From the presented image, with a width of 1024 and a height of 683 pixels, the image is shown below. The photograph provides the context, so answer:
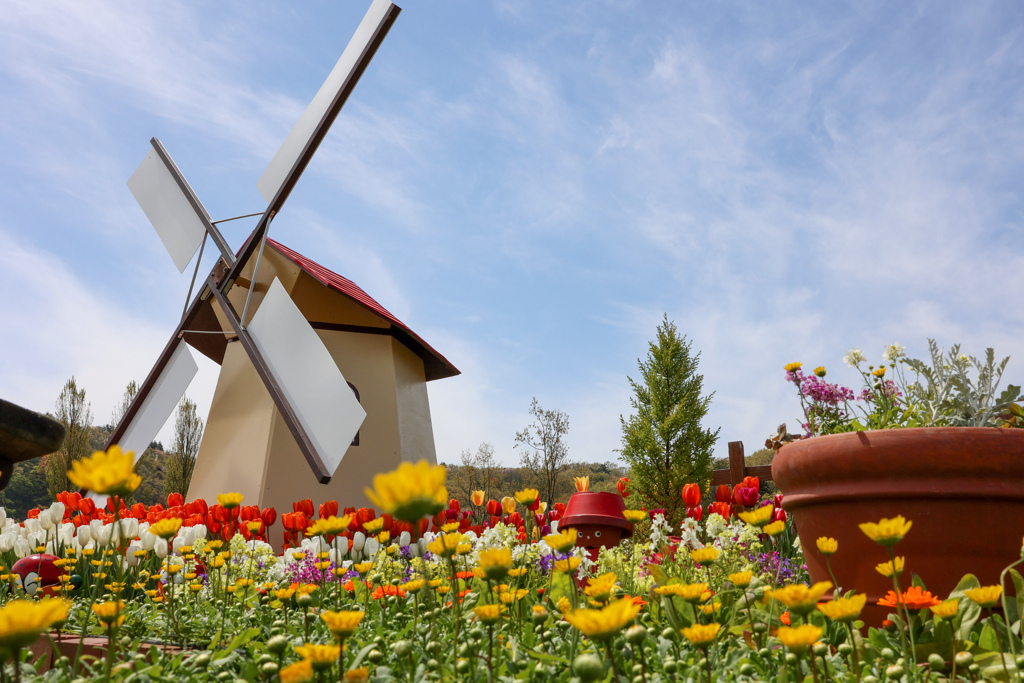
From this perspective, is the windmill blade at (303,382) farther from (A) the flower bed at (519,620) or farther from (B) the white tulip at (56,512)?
(A) the flower bed at (519,620)

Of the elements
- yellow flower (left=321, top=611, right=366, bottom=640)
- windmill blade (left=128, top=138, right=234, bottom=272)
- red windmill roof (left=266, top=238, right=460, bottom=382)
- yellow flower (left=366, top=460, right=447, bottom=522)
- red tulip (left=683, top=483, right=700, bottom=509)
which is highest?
windmill blade (left=128, top=138, right=234, bottom=272)

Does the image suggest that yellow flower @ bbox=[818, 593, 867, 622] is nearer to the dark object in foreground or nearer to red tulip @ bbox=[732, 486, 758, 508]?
red tulip @ bbox=[732, 486, 758, 508]

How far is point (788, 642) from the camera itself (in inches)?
37.3

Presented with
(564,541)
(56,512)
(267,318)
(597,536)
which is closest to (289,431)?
(267,318)

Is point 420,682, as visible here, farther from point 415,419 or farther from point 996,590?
point 415,419

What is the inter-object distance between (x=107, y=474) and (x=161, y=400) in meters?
7.75

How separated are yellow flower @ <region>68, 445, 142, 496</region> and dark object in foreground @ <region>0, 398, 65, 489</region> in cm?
168

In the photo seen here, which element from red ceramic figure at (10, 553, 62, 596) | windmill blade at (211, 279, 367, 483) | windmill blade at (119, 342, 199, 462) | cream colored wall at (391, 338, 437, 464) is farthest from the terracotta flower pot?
windmill blade at (119, 342, 199, 462)

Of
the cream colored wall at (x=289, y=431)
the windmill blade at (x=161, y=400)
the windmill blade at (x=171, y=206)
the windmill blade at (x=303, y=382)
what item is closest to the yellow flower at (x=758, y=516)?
the windmill blade at (x=303, y=382)

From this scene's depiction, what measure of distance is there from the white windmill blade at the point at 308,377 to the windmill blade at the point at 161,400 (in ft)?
5.06

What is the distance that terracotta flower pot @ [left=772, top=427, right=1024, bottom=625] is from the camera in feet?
6.15

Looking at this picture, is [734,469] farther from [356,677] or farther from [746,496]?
[356,677]

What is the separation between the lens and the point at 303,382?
20.5 feet

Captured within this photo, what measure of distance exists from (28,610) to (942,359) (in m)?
2.96
